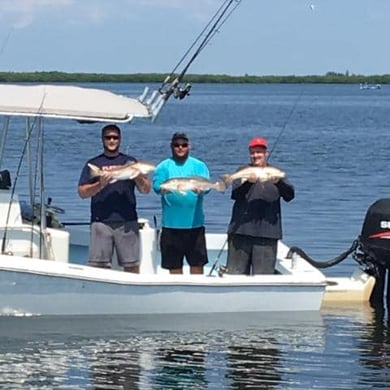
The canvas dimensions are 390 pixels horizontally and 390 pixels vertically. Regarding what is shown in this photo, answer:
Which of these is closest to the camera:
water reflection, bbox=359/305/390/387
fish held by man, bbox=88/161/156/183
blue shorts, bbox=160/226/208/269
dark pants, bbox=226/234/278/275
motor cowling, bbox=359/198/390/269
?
water reflection, bbox=359/305/390/387

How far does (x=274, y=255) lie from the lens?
432 inches

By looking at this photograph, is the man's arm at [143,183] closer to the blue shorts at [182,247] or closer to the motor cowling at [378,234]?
the blue shorts at [182,247]

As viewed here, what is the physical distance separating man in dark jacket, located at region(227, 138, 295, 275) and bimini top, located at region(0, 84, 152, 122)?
3.27 feet

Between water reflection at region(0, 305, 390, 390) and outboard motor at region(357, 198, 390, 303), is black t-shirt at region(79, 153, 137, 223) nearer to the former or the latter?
water reflection at region(0, 305, 390, 390)

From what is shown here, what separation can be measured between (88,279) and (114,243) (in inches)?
16.5

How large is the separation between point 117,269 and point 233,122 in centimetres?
4699

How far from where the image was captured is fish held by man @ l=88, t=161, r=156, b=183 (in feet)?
33.3

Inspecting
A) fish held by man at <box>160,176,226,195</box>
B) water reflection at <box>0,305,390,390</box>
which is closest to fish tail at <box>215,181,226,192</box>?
fish held by man at <box>160,176,226,195</box>

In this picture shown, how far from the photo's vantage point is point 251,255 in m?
11.0

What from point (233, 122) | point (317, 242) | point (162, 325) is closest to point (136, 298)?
point (162, 325)

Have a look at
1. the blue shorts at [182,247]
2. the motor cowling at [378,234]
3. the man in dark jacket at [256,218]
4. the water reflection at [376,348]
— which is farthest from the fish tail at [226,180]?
the motor cowling at [378,234]

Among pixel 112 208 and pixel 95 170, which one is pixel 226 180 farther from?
pixel 95 170

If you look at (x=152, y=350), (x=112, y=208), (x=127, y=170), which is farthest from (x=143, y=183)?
(x=152, y=350)

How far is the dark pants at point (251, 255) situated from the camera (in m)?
10.9
